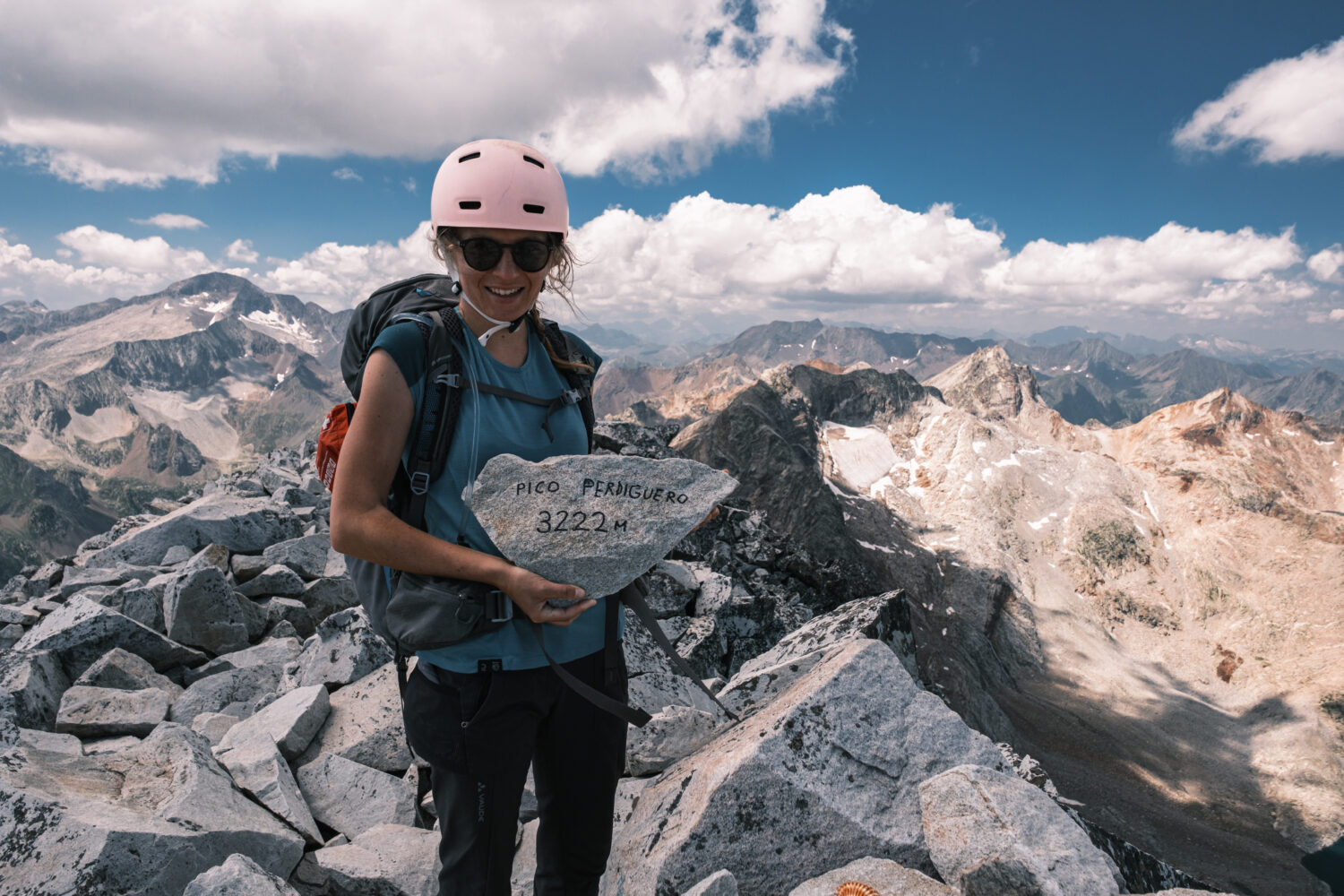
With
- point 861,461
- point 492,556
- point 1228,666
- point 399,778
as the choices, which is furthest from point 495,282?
point 861,461

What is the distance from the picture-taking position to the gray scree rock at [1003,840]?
4.32 m

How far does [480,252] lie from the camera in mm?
3596

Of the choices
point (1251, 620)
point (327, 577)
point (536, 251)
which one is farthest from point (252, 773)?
point (1251, 620)

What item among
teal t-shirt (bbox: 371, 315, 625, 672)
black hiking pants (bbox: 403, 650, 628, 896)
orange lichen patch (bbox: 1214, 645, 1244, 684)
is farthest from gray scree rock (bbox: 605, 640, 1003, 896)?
orange lichen patch (bbox: 1214, 645, 1244, 684)

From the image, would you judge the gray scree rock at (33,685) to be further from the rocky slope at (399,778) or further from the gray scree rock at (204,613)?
the gray scree rock at (204,613)

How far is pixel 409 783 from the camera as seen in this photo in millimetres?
7340

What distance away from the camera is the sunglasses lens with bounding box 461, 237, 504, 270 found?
3.58 metres

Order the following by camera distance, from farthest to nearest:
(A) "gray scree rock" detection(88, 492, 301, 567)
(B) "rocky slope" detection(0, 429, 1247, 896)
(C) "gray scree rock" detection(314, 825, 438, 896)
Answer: (A) "gray scree rock" detection(88, 492, 301, 567) < (C) "gray scree rock" detection(314, 825, 438, 896) < (B) "rocky slope" detection(0, 429, 1247, 896)

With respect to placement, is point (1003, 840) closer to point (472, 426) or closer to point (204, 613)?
point (472, 426)

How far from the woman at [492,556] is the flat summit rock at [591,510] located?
0.55ft

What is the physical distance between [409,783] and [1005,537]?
179094 millimetres

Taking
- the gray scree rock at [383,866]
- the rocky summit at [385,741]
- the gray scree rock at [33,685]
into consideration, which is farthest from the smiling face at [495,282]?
the gray scree rock at [33,685]

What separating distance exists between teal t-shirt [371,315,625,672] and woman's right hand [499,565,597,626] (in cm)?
21

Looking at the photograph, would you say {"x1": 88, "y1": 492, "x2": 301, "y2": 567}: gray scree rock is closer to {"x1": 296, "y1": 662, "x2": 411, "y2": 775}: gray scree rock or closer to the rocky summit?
the rocky summit
